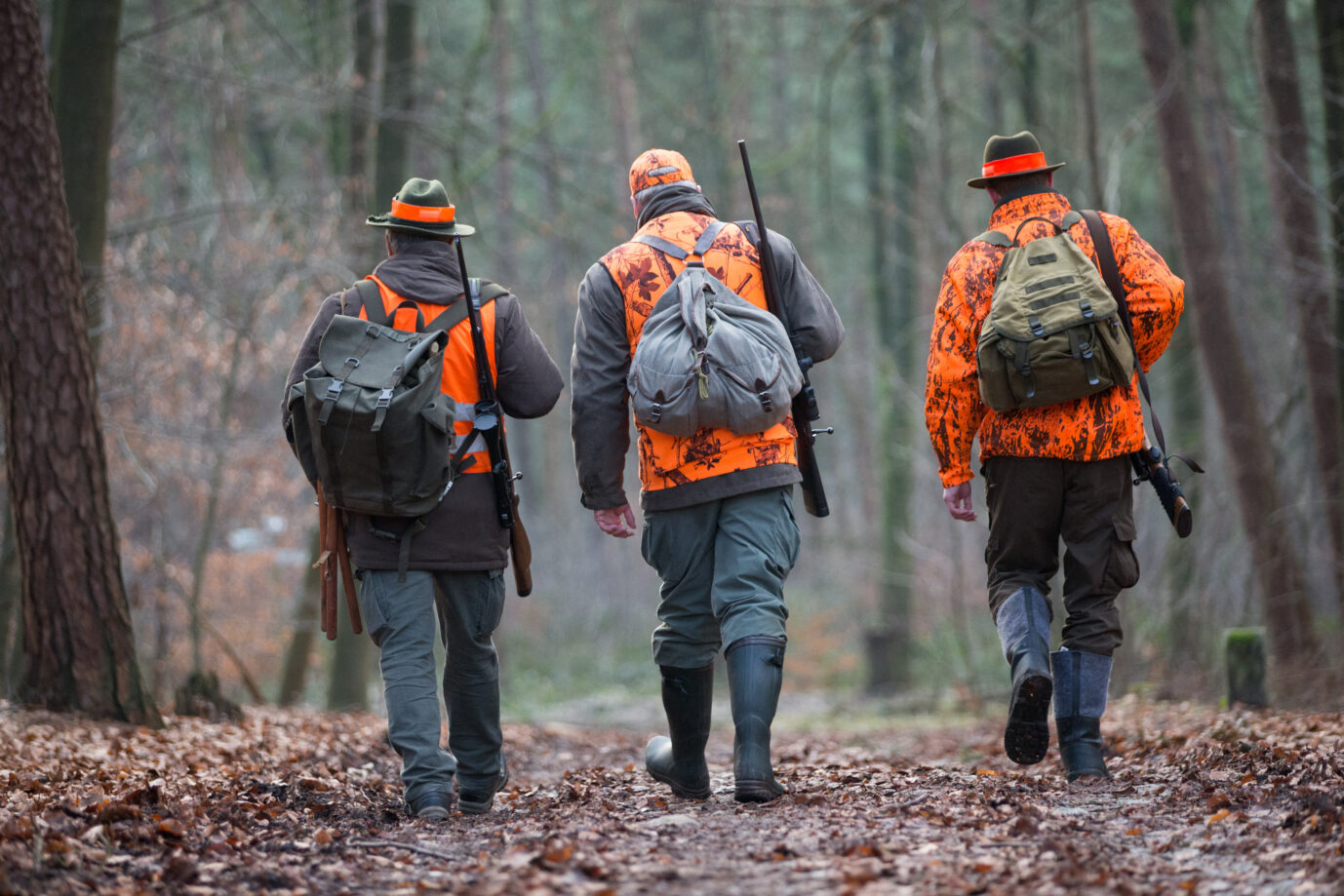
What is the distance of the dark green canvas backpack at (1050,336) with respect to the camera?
A: 4594 mm

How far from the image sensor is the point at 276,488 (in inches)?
572

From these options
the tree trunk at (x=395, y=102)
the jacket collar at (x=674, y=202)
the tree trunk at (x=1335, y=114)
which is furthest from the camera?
the tree trunk at (x=395, y=102)

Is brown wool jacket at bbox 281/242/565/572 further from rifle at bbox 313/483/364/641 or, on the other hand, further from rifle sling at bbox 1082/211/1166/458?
rifle sling at bbox 1082/211/1166/458

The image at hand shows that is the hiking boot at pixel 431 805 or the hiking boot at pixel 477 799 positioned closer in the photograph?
the hiking boot at pixel 431 805

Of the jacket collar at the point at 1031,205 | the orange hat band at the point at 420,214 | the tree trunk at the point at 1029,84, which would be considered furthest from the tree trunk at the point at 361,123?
the jacket collar at the point at 1031,205

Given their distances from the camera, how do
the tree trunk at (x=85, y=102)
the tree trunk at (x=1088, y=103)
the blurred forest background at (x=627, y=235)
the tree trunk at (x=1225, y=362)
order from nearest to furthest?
the tree trunk at (x=85, y=102) < the tree trunk at (x=1225, y=362) < the blurred forest background at (x=627, y=235) < the tree trunk at (x=1088, y=103)

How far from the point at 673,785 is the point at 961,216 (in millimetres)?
14645

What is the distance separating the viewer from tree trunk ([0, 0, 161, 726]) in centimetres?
615

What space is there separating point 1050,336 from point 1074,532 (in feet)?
2.44

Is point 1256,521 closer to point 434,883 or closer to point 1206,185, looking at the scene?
point 1206,185

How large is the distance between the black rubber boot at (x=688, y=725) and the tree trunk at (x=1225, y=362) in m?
5.51

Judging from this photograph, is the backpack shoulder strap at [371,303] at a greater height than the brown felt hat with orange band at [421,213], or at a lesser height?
lesser

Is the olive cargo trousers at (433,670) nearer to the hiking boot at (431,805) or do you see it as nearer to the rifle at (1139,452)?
the hiking boot at (431,805)

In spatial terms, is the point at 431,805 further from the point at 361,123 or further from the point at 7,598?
the point at 361,123
